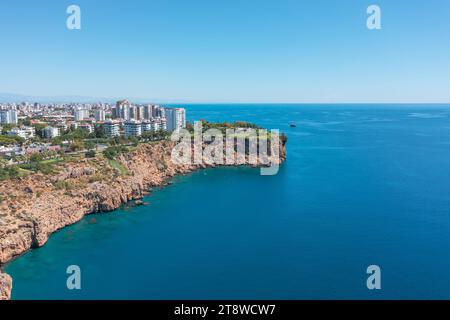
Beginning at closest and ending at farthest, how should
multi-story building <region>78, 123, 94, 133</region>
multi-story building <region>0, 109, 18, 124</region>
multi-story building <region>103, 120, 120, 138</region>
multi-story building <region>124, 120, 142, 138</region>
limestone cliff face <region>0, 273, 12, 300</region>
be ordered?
1. limestone cliff face <region>0, 273, 12, 300</region>
2. multi-story building <region>124, 120, 142, 138</region>
3. multi-story building <region>103, 120, 120, 138</region>
4. multi-story building <region>78, 123, 94, 133</region>
5. multi-story building <region>0, 109, 18, 124</region>

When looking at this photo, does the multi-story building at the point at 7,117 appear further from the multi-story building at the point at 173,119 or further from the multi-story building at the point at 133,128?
the multi-story building at the point at 173,119

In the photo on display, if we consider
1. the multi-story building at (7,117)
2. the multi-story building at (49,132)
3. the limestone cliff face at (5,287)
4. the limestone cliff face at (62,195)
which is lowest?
the limestone cliff face at (5,287)

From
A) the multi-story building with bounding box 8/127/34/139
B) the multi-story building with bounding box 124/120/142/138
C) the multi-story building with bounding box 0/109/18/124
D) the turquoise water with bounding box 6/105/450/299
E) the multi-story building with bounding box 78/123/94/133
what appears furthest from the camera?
the multi-story building with bounding box 0/109/18/124

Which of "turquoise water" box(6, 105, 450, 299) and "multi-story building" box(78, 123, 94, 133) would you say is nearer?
"turquoise water" box(6, 105, 450, 299)

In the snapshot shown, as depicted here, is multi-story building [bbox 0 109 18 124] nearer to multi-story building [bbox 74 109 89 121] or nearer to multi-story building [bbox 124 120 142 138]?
multi-story building [bbox 74 109 89 121]

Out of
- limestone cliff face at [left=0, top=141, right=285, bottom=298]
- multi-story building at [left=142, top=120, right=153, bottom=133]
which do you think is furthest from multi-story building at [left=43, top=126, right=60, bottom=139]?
limestone cliff face at [left=0, top=141, right=285, bottom=298]

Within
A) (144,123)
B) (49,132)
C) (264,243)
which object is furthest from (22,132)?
→ (264,243)

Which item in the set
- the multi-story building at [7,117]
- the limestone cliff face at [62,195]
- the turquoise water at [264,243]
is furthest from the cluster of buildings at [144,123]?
the multi-story building at [7,117]
